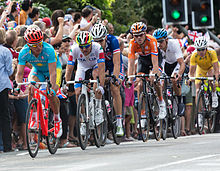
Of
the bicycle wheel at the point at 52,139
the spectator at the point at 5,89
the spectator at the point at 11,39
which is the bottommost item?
the bicycle wheel at the point at 52,139

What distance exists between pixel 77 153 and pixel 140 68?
11.6ft

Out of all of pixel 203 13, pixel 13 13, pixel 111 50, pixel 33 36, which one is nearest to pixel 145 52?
pixel 111 50

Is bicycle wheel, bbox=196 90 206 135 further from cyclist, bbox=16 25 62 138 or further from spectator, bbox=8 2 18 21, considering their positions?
cyclist, bbox=16 25 62 138

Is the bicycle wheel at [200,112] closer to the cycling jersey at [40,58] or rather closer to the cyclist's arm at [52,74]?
the cycling jersey at [40,58]

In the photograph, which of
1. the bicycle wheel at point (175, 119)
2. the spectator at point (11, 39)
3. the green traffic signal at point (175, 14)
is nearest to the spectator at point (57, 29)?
the spectator at point (11, 39)

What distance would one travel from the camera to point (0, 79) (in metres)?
14.3

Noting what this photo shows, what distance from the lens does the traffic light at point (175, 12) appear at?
16734 millimetres

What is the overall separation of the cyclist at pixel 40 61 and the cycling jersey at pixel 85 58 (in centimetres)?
55

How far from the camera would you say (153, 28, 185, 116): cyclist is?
655 inches

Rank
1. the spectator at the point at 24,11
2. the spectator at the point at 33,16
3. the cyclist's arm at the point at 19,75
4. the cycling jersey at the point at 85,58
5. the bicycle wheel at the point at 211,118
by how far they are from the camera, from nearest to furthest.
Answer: the cyclist's arm at the point at 19,75 < the cycling jersey at the point at 85,58 < the bicycle wheel at the point at 211,118 < the spectator at the point at 24,11 < the spectator at the point at 33,16

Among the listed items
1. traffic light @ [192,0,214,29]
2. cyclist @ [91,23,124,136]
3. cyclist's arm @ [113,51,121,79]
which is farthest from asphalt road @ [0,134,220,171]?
traffic light @ [192,0,214,29]

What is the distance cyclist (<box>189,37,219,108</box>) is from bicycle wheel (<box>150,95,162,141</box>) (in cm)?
305

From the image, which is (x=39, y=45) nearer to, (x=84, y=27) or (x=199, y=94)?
(x=84, y=27)

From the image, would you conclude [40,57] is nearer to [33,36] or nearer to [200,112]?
[33,36]
